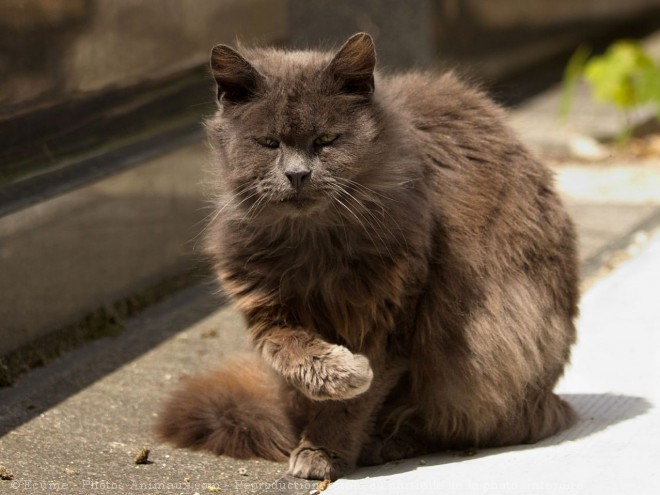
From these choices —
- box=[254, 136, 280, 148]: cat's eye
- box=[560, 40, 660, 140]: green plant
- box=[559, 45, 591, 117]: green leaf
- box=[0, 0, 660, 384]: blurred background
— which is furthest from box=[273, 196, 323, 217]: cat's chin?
box=[559, 45, 591, 117]: green leaf

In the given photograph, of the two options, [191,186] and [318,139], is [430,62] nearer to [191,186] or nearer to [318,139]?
[191,186]

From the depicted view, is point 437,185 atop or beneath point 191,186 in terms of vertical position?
atop

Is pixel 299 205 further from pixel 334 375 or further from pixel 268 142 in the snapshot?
pixel 334 375

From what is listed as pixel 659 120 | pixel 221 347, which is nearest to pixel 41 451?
pixel 221 347

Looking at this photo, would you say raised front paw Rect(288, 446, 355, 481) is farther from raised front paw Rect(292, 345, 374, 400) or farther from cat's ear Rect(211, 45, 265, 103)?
cat's ear Rect(211, 45, 265, 103)

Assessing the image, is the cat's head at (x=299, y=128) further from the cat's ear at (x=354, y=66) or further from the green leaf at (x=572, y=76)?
the green leaf at (x=572, y=76)

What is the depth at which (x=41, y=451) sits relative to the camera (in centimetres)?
339

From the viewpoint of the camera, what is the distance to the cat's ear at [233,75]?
9.84ft

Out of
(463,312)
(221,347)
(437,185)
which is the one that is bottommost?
(221,347)

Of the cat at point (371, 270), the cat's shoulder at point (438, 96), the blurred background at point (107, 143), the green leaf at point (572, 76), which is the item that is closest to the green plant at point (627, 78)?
the green leaf at point (572, 76)

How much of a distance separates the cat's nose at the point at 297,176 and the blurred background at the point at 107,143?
1.03 metres

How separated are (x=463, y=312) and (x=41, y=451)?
141 cm

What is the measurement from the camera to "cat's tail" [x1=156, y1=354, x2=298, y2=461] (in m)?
3.37

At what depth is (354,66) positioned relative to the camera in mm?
3041
